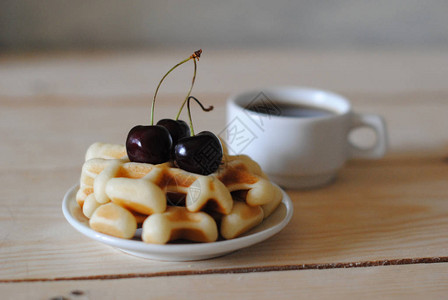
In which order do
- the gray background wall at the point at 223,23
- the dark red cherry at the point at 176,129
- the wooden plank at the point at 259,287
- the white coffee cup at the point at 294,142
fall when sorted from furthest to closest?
the gray background wall at the point at 223,23
the white coffee cup at the point at 294,142
the dark red cherry at the point at 176,129
the wooden plank at the point at 259,287

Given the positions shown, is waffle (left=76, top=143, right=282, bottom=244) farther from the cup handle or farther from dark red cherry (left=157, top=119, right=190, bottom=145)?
the cup handle

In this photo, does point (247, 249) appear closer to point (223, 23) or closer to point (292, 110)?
point (292, 110)

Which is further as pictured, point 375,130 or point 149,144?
point 375,130

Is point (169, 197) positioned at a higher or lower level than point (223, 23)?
lower

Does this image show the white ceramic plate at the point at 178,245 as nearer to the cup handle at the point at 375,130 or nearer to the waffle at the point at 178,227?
the waffle at the point at 178,227

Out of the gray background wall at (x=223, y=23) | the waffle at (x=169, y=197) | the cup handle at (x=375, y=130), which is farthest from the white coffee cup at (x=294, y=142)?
the gray background wall at (x=223, y=23)

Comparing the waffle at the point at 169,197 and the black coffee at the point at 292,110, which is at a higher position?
the black coffee at the point at 292,110

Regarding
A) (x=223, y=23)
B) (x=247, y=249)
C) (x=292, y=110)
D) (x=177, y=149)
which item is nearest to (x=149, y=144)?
(x=177, y=149)

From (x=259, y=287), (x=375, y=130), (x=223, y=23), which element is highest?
(x=223, y=23)
